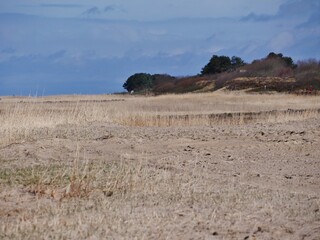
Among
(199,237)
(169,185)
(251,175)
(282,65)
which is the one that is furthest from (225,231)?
(282,65)

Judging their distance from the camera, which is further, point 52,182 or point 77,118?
point 77,118

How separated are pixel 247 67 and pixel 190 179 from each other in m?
55.3

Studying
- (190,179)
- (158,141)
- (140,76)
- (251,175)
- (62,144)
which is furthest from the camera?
(140,76)

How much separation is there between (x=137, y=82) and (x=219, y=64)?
9.27 metres

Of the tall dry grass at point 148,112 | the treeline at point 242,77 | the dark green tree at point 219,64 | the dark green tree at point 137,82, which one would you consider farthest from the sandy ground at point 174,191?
the dark green tree at point 137,82

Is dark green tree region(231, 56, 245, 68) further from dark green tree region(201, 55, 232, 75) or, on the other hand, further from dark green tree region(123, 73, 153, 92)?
dark green tree region(123, 73, 153, 92)

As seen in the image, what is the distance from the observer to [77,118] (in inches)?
799

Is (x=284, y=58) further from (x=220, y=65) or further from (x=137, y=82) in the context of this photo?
(x=137, y=82)

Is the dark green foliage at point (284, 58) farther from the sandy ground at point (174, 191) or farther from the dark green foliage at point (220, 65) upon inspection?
the sandy ground at point (174, 191)

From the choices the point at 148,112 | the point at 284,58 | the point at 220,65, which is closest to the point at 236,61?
the point at 220,65

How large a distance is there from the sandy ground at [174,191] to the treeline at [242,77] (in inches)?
1394

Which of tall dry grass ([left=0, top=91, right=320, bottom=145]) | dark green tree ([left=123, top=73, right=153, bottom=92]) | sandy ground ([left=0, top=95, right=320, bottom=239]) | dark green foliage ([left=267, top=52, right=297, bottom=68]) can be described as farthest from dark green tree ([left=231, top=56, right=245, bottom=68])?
sandy ground ([left=0, top=95, right=320, bottom=239])

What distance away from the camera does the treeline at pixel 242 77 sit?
168ft

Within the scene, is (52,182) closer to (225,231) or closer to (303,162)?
(225,231)
